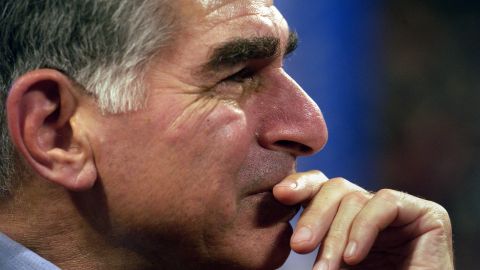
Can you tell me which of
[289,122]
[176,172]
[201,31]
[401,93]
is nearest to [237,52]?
[201,31]

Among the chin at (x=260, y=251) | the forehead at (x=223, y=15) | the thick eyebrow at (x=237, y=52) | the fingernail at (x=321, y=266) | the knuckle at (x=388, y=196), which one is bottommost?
the chin at (x=260, y=251)

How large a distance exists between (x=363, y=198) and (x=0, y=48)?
0.94 metres

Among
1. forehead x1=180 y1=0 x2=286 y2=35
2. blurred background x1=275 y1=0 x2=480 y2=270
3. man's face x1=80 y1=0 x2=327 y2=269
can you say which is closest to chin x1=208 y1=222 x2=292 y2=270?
man's face x1=80 y1=0 x2=327 y2=269

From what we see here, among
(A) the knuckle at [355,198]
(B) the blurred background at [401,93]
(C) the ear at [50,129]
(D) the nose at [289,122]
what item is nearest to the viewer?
(C) the ear at [50,129]

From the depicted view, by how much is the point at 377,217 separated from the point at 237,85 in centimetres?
46

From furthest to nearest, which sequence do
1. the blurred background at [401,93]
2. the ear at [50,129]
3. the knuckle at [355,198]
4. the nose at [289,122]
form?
the blurred background at [401,93]
the knuckle at [355,198]
the nose at [289,122]
the ear at [50,129]

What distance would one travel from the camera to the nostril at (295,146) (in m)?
1.90

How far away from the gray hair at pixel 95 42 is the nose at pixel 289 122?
0.30 meters

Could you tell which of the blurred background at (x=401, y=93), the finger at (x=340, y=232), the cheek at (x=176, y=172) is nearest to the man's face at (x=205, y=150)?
the cheek at (x=176, y=172)

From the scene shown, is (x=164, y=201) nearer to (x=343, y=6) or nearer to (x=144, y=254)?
(x=144, y=254)

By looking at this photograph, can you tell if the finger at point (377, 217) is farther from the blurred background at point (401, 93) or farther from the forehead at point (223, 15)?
the blurred background at point (401, 93)

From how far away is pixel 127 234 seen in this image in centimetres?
185

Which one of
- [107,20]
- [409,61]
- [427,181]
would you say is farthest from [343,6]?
[107,20]

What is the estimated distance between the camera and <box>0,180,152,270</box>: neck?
73.4 inches
